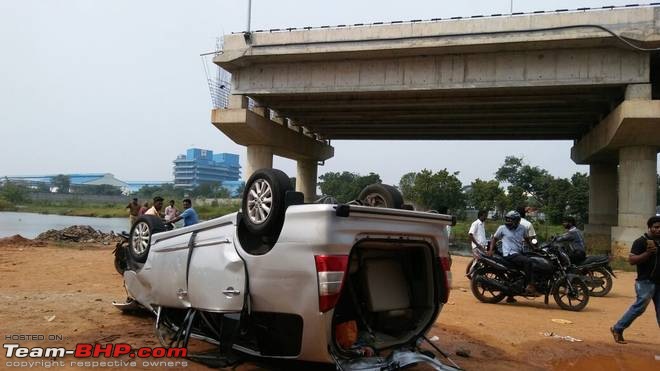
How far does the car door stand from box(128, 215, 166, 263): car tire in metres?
1.20

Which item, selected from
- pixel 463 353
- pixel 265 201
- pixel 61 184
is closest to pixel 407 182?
pixel 463 353

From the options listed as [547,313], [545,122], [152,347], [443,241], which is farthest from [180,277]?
[545,122]

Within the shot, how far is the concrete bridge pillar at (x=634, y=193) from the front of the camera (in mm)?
20859

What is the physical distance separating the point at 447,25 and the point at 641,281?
1537cm

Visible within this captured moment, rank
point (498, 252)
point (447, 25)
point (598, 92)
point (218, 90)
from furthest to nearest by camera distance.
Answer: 1. point (218, 90)
2. point (598, 92)
3. point (447, 25)
4. point (498, 252)

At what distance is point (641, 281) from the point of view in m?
6.18

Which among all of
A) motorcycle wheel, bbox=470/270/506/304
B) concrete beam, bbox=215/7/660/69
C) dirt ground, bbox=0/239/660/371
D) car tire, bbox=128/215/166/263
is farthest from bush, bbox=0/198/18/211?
car tire, bbox=128/215/166/263

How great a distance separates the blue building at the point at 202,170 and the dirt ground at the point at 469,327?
331ft

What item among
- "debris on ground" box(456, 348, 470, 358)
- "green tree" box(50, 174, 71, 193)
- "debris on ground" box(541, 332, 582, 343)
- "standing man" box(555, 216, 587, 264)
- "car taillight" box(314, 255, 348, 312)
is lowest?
"debris on ground" box(541, 332, 582, 343)

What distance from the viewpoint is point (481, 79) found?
2036 cm

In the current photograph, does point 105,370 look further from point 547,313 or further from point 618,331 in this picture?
point 547,313

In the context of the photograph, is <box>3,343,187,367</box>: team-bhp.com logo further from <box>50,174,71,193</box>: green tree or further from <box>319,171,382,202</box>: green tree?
<box>50,174,71,193</box>: green tree

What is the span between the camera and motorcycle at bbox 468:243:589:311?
355 inches

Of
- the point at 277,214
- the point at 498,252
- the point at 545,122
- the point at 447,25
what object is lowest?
the point at 498,252
